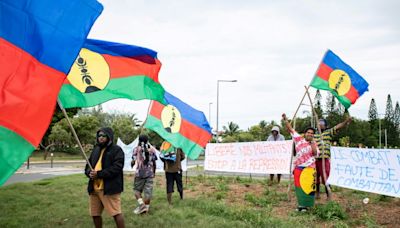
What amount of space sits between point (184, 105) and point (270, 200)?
3.11 meters

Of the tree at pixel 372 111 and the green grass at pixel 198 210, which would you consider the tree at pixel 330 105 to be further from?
the green grass at pixel 198 210

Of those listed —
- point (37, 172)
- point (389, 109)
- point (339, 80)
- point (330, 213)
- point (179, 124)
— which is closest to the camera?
point (330, 213)

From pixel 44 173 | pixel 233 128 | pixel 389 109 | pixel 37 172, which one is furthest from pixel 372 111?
pixel 44 173

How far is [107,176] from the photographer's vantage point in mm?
5727

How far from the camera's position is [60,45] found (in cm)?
468

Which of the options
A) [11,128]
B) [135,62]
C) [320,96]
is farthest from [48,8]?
[320,96]

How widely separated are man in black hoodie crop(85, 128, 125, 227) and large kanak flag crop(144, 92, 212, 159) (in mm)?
3034

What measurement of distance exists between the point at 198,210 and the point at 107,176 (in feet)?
10.2

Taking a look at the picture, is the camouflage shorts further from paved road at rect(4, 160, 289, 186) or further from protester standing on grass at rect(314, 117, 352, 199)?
paved road at rect(4, 160, 289, 186)

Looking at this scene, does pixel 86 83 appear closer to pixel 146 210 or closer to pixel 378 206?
pixel 146 210

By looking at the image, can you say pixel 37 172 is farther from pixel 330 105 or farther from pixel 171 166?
pixel 330 105

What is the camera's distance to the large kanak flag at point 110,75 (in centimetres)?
657

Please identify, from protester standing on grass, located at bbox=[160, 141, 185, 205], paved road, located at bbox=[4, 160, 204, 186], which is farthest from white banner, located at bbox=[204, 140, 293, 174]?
paved road, located at bbox=[4, 160, 204, 186]

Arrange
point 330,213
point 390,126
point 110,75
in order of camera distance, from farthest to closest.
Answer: point 390,126 → point 330,213 → point 110,75
